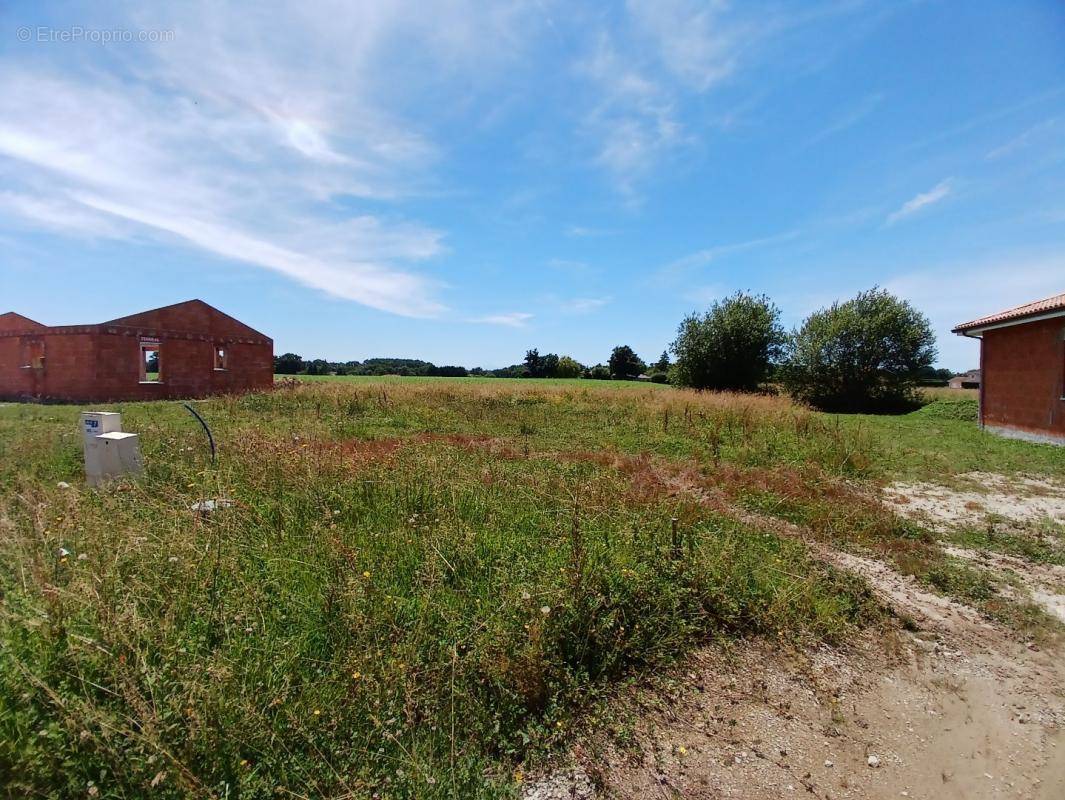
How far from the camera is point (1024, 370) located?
11.9 metres

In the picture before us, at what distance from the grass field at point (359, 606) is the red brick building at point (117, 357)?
1653 centimetres

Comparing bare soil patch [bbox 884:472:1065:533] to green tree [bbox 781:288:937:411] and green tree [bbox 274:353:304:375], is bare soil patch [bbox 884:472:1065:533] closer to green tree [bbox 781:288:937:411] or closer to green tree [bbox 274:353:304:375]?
green tree [bbox 781:288:937:411]

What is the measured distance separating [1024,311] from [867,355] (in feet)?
47.4

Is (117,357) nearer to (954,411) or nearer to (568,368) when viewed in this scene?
(954,411)

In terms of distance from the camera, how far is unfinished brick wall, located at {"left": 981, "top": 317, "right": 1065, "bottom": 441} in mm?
10867

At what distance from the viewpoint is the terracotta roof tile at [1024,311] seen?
1083cm

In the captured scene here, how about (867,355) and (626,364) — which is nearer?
(867,355)

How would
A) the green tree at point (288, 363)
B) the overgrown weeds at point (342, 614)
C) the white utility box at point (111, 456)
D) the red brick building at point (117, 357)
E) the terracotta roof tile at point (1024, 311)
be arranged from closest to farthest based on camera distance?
1. the overgrown weeds at point (342, 614)
2. the white utility box at point (111, 456)
3. the terracotta roof tile at point (1024, 311)
4. the red brick building at point (117, 357)
5. the green tree at point (288, 363)

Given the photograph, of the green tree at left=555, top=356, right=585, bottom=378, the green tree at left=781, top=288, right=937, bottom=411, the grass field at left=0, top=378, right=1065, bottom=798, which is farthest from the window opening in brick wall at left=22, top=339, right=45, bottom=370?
the green tree at left=555, top=356, right=585, bottom=378

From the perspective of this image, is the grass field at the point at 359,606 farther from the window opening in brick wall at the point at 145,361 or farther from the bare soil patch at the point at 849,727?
the window opening in brick wall at the point at 145,361

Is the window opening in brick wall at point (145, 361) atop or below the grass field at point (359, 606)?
atop

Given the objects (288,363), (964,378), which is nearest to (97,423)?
(288,363)

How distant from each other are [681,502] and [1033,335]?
43.9ft

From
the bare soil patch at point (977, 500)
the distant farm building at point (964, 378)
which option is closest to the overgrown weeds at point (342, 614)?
the bare soil patch at point (977, 500)
